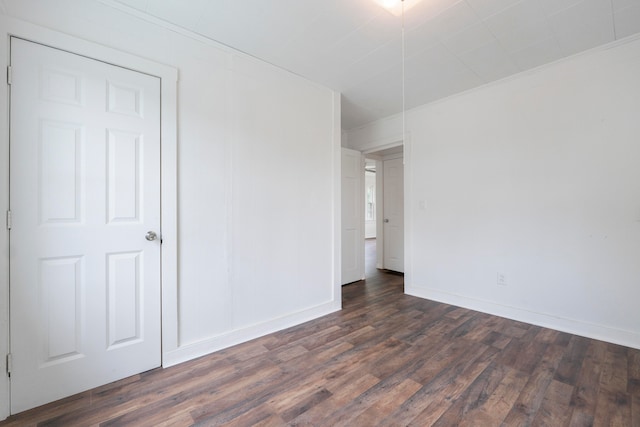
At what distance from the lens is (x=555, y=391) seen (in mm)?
1719

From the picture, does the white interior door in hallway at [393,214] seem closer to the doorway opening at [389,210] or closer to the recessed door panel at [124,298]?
the doorway opening at [389,210]

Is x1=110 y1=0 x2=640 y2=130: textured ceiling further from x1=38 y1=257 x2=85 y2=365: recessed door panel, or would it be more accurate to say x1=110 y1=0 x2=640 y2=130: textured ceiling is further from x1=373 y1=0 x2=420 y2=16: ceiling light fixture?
x1=38 y1=257 x2=85 y2=365: recessed door panel

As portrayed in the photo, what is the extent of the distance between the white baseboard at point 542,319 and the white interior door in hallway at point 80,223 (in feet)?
10.2

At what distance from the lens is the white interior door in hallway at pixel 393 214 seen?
4.95 metres

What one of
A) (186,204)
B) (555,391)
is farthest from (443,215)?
(186,204)

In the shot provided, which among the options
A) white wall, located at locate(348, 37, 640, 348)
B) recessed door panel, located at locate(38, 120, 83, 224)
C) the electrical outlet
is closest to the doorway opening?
white wall, located at locate(348, 37, 640, 348)

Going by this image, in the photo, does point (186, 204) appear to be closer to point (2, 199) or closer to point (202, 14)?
point (2, 199)

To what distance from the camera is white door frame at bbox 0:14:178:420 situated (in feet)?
4.88

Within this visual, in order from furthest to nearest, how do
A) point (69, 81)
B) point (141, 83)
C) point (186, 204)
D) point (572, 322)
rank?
point (572, 322)
point (186, 204)
point (141, 83)
point (69, 81)

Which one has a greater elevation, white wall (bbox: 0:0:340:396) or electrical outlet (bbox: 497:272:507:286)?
white wall (bbox: 0:0:340:396)

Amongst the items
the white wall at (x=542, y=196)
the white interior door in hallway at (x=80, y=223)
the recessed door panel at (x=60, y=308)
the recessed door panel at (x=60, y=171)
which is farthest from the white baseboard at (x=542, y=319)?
the recessed door panel at (x=60, y=171)

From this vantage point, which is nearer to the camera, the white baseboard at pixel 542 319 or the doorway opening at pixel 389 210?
the white baseboard at pixel 542 319

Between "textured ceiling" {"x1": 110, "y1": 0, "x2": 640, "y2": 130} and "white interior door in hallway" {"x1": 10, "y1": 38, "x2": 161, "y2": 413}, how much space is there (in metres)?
0.67

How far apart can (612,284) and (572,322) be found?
0.48m
